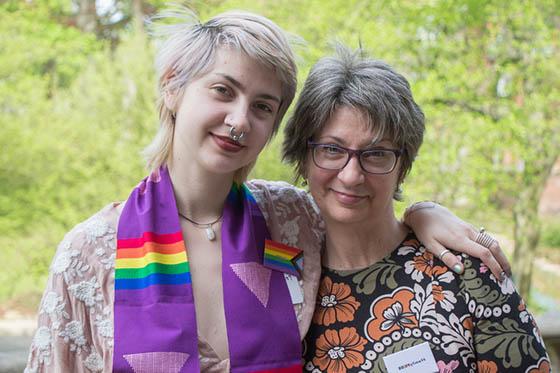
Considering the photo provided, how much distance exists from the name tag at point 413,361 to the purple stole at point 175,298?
0.27 m

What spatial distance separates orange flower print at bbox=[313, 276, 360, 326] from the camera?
81.1 inches

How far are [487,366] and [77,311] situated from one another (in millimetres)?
1121

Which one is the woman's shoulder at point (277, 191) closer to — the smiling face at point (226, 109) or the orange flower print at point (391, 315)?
the smiling face at point (226, 109)

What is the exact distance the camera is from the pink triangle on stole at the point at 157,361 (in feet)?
6.00

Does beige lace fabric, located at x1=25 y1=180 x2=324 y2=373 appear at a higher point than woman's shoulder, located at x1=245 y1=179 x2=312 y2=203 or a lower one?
lower

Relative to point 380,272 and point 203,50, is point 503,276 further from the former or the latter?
point 203,50

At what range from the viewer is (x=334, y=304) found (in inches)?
82.6

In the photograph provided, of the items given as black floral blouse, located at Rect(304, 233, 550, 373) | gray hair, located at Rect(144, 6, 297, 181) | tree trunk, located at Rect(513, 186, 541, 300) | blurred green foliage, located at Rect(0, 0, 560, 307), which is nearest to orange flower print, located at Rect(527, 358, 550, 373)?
black floral blouse, located at Rect(304, 233, 550, 373)

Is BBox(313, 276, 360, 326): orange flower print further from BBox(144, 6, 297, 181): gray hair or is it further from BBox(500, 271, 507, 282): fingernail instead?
BBox(144, 6, 297, 181): gray hair

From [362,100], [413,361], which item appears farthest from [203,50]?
[413,361]

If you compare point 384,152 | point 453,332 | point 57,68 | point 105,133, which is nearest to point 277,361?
point 453,332

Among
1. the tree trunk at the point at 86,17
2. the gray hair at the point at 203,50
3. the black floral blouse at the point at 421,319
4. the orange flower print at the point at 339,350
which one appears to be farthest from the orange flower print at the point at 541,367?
the tree trunk at the point at 86,17

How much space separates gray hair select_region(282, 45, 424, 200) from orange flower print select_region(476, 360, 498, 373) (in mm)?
599

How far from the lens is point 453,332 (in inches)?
75.5
